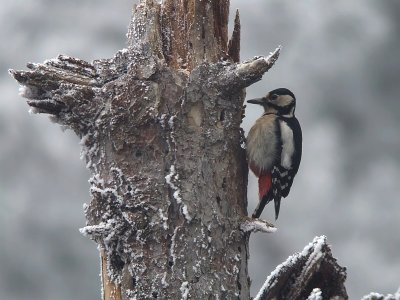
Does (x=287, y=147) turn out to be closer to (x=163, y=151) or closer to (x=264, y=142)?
(x=264, y=142)

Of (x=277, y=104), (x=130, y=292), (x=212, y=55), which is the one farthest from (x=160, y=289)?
(x=277, y=104)

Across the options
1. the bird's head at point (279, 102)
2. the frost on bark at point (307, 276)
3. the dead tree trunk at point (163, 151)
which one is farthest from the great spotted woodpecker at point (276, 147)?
the frost on bark at point (307, 276)

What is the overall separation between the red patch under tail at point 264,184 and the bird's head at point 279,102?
1.56 ft

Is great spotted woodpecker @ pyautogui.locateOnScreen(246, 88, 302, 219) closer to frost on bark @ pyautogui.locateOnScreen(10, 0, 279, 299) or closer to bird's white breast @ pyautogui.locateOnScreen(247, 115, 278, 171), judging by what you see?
bird's white breast @ pyautogui.locateOnScreen(247, 115, 278, 171)

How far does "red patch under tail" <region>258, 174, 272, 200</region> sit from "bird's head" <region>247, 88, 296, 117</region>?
0.48 metres

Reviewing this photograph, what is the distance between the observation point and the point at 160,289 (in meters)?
2.86

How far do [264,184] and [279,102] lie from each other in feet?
1.89

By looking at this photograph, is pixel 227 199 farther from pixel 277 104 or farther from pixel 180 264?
pixel 277 104

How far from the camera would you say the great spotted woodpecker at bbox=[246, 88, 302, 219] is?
4055 mm

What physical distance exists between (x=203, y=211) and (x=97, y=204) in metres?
0.44

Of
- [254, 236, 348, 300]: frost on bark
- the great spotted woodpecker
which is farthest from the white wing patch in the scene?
Answer: [254, 236, 348, 300]: frost on bark

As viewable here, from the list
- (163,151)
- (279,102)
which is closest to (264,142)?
(279,102)

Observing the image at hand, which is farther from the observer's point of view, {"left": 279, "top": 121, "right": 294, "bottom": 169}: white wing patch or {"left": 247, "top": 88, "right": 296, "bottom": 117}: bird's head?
{"left": 247, "top": 88, "right": 296, "bottom": 117}: bird's head

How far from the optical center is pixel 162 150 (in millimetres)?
3072
